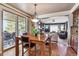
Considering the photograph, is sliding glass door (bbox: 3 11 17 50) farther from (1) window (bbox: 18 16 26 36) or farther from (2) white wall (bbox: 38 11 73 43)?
(2) white wall (bbox: 38 11 73 43)

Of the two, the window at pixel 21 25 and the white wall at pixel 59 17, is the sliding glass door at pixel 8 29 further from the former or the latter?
the white wall at pixel 59 17

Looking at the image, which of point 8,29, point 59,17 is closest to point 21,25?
point 8,29

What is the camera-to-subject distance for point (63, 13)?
4758 millimetres

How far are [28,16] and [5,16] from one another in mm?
1260

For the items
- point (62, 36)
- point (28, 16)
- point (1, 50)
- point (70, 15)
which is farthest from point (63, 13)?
point (1, 50)

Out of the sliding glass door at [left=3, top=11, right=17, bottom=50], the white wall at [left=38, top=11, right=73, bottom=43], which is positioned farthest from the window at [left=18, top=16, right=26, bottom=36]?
the white wall at [left=38, top=11, right=73, bottom=43]

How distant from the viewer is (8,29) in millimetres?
3814

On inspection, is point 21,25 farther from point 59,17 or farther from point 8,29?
point 59,17

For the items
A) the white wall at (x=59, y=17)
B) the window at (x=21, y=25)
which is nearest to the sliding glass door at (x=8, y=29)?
the window at (x=21, y=25)

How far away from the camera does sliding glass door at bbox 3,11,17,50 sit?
11.5ft

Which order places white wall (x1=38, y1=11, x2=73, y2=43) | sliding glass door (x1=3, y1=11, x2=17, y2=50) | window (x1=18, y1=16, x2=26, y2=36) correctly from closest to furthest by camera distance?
sliding glass door (x1=3, y1=11, x2=17, y2=50) < white wall (x1=38, y1=11, x2=73, y2=43) < window (x1=18, y1=16, x2=26, y2=36)

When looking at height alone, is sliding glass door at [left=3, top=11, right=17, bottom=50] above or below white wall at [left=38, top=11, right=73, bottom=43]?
below

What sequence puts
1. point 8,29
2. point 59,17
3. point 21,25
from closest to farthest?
point 8,29, point 59,17, point 21,25

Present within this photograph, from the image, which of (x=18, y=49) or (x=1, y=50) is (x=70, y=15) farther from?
(x=1, y=50)
